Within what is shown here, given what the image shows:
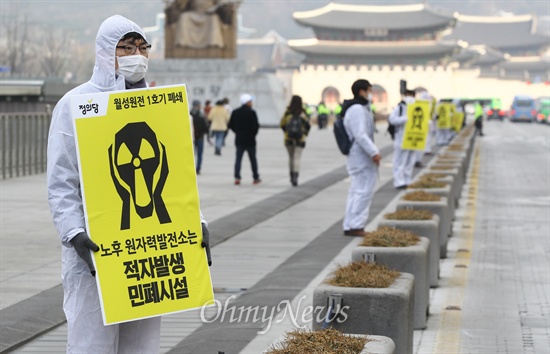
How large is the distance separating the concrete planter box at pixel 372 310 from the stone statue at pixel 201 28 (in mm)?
44954

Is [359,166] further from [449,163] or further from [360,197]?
[449,163]

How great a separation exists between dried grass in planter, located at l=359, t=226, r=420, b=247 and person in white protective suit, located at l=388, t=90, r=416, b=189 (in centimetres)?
1277

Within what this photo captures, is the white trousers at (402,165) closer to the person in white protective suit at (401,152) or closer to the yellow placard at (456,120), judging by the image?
the person in white protective suit at (401,152)

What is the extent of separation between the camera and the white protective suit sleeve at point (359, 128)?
569 inches

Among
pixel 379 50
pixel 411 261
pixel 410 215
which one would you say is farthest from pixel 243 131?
pixel 379 50

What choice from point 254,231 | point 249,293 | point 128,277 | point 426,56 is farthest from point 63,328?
point 426,56

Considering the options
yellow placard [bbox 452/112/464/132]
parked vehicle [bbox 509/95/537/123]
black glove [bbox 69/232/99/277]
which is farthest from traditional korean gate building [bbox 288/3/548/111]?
black glove [bbox 69/232/99/277]

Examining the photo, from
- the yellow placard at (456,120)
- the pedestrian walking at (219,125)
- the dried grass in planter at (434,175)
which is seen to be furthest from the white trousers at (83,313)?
the yellow placard at (456,120)

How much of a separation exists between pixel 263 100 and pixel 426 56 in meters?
76.1

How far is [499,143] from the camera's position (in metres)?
52.8

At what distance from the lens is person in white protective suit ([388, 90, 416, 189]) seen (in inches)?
893

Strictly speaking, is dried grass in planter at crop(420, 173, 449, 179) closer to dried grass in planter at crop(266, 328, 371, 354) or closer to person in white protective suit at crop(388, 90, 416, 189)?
person in white protective suit at crop(388, 90, 416, 189)

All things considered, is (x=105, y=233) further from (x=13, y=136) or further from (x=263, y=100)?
(x=263, y=100)

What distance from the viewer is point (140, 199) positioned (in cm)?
534
